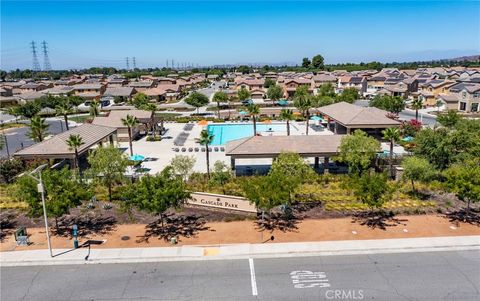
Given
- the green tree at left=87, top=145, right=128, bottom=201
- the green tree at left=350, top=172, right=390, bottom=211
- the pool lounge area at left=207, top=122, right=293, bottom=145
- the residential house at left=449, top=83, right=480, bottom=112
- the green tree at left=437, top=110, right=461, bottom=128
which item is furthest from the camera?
the residential house at left=449, top=83, right=480, bottom=112

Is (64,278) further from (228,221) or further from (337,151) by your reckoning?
(337,151)

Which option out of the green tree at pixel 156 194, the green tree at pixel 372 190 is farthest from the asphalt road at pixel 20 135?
the green tree at pixel 372 190

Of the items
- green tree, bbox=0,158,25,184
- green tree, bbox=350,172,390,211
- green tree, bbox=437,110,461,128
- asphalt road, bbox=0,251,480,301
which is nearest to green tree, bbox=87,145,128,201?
asphalt road, bbox=0,251,480,301

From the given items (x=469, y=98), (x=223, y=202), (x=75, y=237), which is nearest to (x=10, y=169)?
(x=75, y=237)

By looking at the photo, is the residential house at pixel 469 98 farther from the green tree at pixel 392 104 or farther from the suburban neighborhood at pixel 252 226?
the suburban neighborhood at pixel 252 226

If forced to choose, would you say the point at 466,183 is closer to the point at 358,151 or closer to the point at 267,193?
the point at 358,151

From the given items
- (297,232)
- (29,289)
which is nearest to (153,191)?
(29,289)

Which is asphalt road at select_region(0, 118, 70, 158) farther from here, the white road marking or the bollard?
the white road marking
